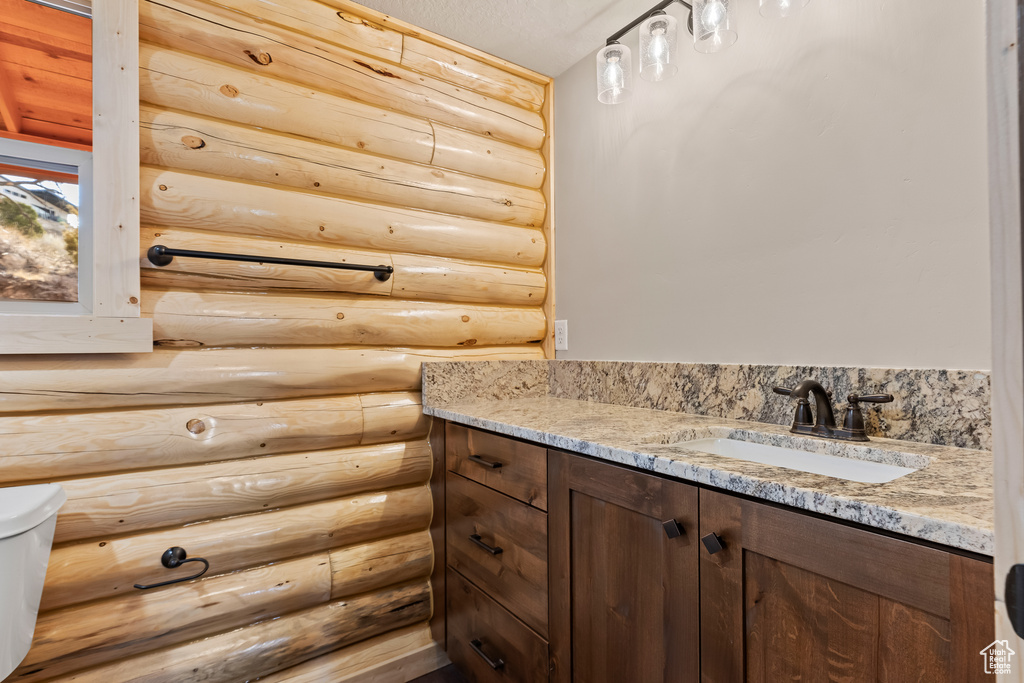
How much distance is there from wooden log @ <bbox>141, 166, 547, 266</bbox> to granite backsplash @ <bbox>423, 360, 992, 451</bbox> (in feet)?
1.58

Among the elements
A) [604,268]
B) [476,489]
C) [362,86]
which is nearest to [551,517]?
[476,489]

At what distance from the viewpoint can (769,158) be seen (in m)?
1.46

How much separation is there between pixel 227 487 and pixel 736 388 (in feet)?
5.19

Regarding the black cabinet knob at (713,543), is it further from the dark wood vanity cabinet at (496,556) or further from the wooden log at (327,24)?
the wooden log at (327,24)

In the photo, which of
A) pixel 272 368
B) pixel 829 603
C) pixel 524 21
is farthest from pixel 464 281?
pixel 829 603

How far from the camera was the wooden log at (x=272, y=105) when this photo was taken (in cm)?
149

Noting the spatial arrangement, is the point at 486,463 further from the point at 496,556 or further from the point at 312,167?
the point at 312,167

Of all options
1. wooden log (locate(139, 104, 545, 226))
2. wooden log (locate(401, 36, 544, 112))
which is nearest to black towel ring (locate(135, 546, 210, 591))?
wooden log (locate(139, 104, 545, 226))

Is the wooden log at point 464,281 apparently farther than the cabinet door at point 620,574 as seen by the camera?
Yes

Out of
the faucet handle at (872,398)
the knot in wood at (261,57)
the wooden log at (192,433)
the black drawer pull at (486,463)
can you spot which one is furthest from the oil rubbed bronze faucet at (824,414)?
the knot in wood at (261,57)

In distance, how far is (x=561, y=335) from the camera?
2.25 meters

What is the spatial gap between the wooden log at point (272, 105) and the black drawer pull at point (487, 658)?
1.72 metres

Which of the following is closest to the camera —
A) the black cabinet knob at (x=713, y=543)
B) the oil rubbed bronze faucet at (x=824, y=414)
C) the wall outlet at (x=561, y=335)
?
the black cabinet knob at (x=713, y=543)

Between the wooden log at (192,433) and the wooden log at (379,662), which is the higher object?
the wooden log at (192,433)
